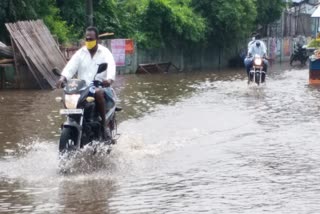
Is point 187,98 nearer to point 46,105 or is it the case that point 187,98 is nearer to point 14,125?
point 46,105

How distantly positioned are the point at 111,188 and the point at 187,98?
1058 cm

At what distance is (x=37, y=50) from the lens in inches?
830

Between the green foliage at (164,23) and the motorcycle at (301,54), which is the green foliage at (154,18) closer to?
the green foliage at (164,23)

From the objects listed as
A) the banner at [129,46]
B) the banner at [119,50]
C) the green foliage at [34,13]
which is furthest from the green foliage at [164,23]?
the green foliage at [34,13]

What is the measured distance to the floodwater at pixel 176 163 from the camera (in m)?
7.26

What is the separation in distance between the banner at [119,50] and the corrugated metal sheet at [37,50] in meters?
8.60

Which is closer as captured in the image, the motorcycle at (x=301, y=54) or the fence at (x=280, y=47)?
the motorcycle at (x=301, y=54)

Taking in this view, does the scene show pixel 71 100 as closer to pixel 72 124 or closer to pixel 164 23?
pixel 72 124

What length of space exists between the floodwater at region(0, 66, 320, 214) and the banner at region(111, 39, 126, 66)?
14.4 metres

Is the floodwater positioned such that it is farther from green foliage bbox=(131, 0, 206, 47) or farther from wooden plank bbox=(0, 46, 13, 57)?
green foliage bbox=(131, 0, 206, 47)

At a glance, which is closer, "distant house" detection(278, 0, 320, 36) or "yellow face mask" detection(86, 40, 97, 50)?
"yellow face mask" detection(86, 40, 97, 50)

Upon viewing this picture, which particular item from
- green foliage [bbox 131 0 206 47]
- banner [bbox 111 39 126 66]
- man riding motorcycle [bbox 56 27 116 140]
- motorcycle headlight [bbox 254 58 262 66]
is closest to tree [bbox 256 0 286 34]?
green foliage [bbox 131 0 206 47]

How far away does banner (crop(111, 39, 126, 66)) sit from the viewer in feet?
101

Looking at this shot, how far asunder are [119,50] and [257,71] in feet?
35.3
